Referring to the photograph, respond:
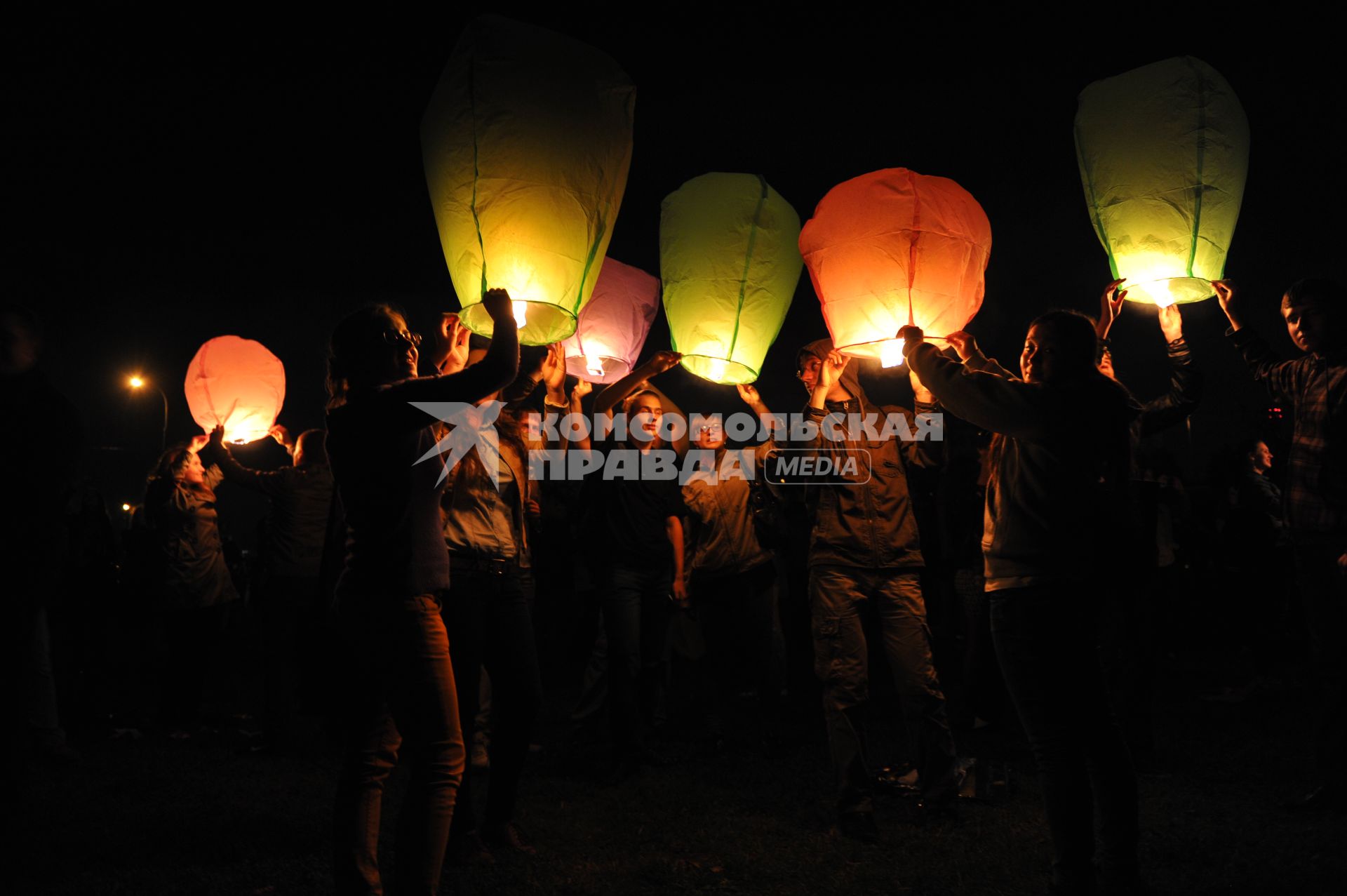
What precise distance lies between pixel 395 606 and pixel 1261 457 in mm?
4759

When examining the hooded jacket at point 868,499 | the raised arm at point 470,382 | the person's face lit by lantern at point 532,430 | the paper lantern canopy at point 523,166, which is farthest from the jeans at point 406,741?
Result: the hooded jacket at point 868,499

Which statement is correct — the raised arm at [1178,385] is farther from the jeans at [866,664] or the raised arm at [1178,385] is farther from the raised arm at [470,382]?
the raised arm at [470,382]

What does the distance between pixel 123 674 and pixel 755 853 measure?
256 inches

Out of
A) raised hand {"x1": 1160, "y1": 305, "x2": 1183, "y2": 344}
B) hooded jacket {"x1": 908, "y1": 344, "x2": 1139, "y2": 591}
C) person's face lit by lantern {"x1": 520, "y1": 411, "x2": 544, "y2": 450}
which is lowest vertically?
hooded jacket {"x1": 908, "y1": 344, "x2": 1139, "y2": 591}

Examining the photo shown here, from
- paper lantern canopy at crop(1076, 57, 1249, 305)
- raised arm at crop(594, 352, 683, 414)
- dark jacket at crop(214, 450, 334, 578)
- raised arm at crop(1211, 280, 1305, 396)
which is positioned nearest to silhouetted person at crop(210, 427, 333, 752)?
dark jacket at crop(214, 450, 334, 578)

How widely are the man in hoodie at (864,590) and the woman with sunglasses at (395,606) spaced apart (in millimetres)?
1701

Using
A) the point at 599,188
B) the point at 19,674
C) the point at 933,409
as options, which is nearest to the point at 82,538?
the point at 19,674

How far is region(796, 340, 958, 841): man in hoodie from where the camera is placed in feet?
10.4

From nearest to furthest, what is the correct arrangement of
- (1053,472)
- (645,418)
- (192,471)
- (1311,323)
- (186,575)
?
(1053,472), (1311,323), (645,418), (186,575), (192,471)

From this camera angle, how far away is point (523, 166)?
2.59 metres

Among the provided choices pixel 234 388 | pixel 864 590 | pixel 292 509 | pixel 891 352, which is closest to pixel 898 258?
pixel 891 352

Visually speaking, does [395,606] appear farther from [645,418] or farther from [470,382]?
[645,418]

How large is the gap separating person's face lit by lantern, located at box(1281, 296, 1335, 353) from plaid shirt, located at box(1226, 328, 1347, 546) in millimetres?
49

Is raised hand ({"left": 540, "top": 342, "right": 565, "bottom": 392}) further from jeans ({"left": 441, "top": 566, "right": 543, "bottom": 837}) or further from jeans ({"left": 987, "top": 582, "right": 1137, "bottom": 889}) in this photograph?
jeans ({"left": 987, "top": 582, "right": 1137, "bottom": 889})
